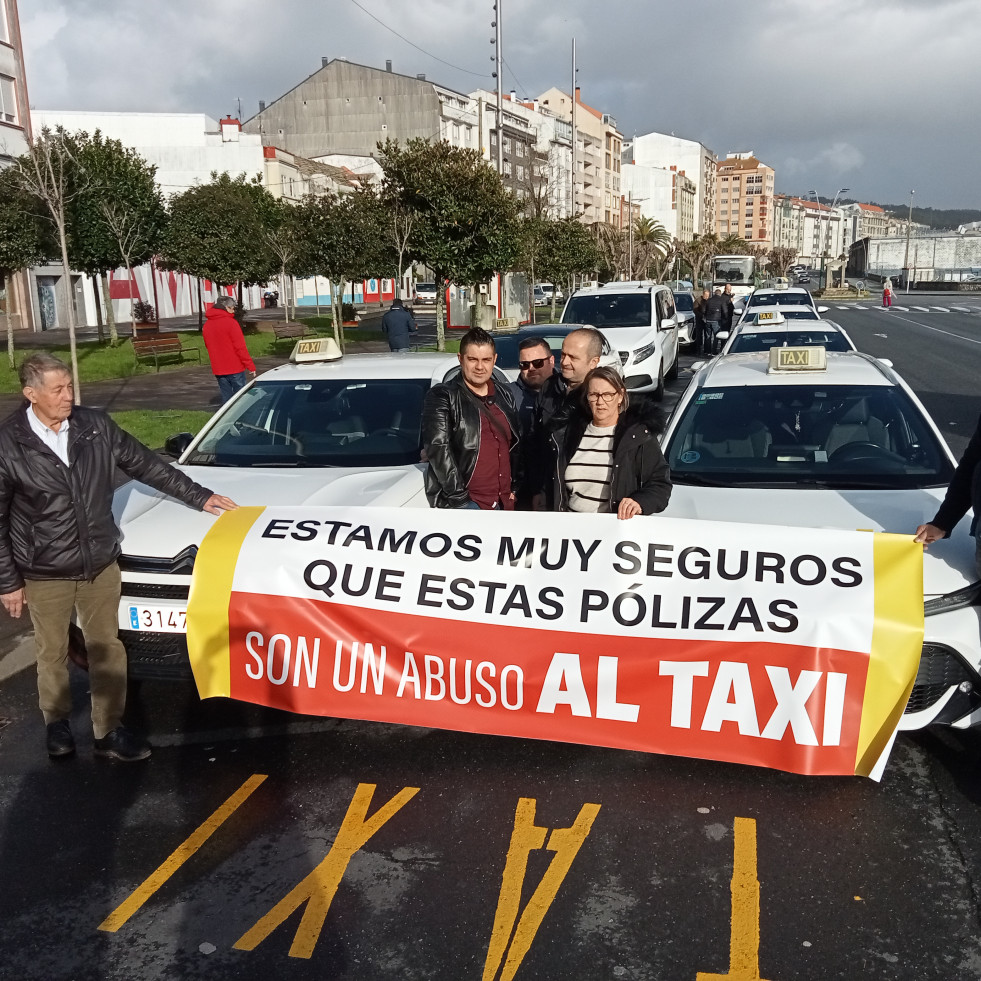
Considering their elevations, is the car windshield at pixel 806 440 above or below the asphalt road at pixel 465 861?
above

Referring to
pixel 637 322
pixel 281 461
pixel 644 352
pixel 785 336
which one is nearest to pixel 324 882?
pixel 281 461

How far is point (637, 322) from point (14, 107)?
39.2 meters

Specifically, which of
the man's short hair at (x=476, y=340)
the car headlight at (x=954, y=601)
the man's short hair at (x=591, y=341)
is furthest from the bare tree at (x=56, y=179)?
the car headlight at (x=954, y=601)

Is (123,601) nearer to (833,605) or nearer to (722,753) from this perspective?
(722,753)

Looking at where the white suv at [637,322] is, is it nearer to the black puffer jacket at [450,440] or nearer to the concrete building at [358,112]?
the black puffer jacket at [450,440]

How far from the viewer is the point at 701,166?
506 feet

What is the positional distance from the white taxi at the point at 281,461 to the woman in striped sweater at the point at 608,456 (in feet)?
3.44

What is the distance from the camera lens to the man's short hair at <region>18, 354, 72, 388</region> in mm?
4320

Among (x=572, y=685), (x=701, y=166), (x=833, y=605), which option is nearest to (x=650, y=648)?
(x=572, y=685)

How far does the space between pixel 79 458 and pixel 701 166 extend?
161202 mm

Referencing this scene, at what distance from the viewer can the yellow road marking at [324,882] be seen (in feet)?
11.4

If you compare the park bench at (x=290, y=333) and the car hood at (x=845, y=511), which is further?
the park bench at (x=290, y=333)

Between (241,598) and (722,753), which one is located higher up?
(241,598)

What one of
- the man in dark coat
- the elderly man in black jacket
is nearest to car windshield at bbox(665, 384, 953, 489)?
the elderly man in black jacket
